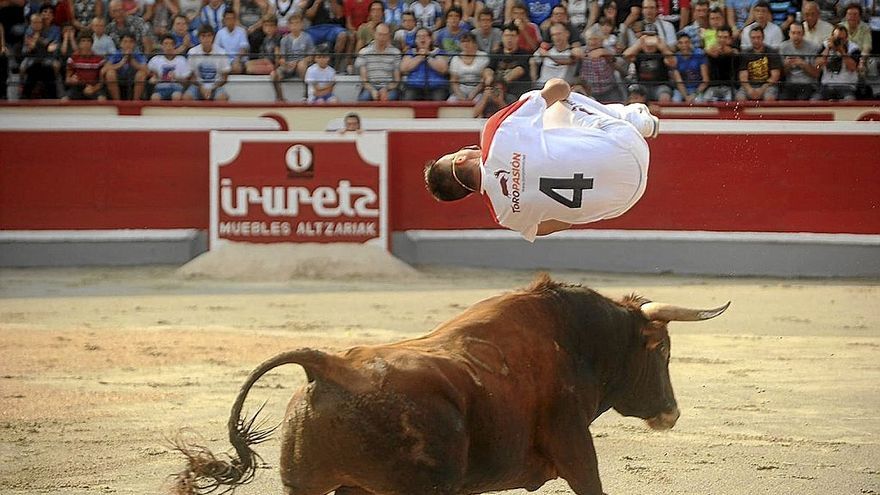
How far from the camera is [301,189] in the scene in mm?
11117

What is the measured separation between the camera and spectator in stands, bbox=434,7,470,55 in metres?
11.4

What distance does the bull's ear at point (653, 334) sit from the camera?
392 cm

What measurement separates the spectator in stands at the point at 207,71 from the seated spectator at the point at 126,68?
16.4 inches

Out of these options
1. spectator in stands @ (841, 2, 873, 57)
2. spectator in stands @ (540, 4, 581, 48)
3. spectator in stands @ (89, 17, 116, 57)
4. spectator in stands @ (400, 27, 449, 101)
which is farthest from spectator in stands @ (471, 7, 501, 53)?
spectator in stands @ (89, 17, 116, 57)

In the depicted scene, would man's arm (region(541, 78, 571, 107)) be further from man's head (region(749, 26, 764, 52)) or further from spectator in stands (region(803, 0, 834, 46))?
spectator in stands (region(803, 0, 834, 46))

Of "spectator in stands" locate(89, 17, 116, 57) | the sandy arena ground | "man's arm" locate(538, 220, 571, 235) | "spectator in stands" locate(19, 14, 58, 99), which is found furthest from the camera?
"spectator in stands" locate(89, 17, 116, 57)

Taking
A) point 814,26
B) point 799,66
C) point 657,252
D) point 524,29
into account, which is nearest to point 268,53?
point 524,29

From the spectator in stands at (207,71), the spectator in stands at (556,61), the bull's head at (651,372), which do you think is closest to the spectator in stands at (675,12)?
the spectator in stands at (556,61)

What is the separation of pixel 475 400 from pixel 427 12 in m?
8.69

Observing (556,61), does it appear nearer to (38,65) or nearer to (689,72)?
(689,72)

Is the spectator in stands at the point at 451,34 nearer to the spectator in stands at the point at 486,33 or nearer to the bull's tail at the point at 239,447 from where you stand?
the spectator in stands at the point at 486,33

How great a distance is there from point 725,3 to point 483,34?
6.87 feet

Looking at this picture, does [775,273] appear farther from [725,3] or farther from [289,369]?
[289,369]

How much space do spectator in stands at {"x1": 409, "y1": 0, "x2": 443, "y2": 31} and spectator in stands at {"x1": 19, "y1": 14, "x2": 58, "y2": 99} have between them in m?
3.23
